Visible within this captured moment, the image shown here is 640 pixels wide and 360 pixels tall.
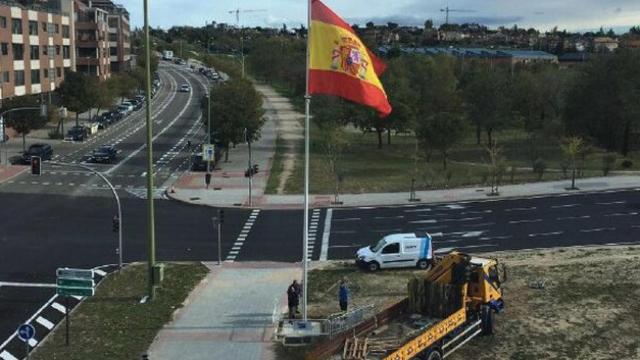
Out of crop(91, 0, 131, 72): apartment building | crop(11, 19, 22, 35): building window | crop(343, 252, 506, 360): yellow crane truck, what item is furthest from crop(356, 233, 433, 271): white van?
crop(91, 0, 131, 72): apartment building

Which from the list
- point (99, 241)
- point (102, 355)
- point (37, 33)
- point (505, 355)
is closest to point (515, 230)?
point (505, 355)

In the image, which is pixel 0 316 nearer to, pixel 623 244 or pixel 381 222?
pixel 381 222

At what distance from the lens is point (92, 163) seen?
206 feet

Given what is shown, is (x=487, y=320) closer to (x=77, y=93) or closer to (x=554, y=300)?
(x=554, y=300)

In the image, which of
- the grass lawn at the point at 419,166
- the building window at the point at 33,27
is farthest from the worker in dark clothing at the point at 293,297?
the building window at the point at 33,27

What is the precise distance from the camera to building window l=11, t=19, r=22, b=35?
79912 mm

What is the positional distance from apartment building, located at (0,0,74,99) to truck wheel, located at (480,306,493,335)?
6745 centimetres

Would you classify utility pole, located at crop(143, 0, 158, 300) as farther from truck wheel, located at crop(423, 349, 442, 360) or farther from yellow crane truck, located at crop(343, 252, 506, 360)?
truck wheel, located at crop(423, 349, 442, 360)

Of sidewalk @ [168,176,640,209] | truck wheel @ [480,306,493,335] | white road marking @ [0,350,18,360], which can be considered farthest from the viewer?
sidewalk @ [168,176,640,209]

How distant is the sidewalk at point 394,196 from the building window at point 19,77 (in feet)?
131

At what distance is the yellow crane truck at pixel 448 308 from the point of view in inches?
738

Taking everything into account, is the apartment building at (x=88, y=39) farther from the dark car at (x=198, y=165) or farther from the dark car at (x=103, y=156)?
the dark car at (x=198, y=165)

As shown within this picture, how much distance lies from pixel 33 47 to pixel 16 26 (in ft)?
20.6

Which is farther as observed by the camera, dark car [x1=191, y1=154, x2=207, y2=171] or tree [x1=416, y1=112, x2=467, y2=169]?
tree [x1=416, y1=112, x2=467, y2=169]
